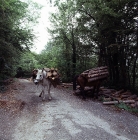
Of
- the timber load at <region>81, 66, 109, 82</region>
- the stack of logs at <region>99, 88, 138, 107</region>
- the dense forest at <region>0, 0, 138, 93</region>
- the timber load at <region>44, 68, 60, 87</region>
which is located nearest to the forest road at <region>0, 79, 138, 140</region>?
the stack of logs at <region>99, 88, 138, 107</region>

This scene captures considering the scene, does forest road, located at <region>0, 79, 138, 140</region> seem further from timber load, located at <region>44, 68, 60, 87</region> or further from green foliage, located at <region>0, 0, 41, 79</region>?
green foliage, located at <region>0, 0, 41, 79</region>

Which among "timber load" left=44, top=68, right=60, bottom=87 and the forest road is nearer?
the forest road

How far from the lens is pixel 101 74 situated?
13.0 metres

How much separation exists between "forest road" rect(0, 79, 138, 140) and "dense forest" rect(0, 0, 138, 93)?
5889 mm

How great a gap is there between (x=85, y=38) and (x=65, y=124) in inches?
564

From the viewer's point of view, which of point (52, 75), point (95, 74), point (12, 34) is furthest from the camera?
point (12, 34)

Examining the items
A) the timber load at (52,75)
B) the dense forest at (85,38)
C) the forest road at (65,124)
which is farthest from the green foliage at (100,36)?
the forest road at (65,124)

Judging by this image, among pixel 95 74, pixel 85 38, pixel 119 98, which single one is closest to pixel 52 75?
pixel 95 74

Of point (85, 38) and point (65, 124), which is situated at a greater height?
point (85, 38)

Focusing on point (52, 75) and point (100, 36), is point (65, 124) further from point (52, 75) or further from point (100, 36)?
point (100, 36)

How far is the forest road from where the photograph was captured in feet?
20.4

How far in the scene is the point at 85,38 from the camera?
20250 mm

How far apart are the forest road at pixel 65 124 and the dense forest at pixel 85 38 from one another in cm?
589

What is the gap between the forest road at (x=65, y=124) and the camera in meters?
6.21
